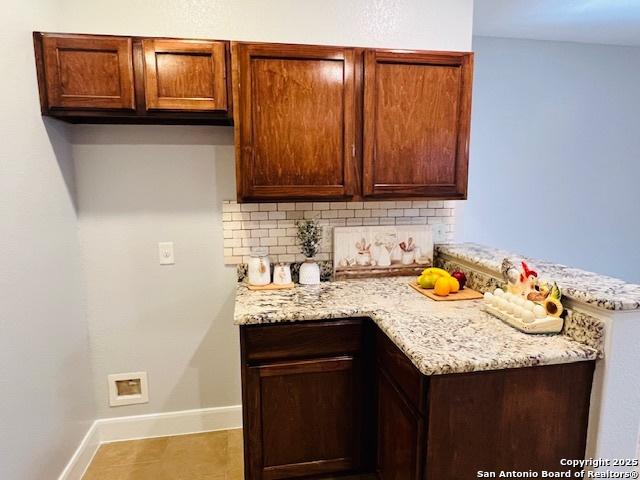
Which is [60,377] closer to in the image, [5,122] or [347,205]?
[5,122]

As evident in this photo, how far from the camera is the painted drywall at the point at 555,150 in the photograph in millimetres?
3113

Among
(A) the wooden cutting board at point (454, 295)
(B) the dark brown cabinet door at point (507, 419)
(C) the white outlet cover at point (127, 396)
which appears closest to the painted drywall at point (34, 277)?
(C) the white outlet cover at point (127, 396)

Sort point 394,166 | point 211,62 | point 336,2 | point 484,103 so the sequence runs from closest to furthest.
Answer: point 211,62, point 394,166, point 336,2, point 484,103

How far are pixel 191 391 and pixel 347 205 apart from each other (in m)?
1.37

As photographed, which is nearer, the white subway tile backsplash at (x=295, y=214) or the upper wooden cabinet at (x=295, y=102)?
the upper wooden cabinet at (x=295, y=102)

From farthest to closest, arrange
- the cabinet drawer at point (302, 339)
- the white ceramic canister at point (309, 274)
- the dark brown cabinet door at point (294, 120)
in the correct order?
the white ceramic canister at point (309, 274) → the dark brown cabinet door at point (294, 120) → the cabinet drawer at point (302, 339)

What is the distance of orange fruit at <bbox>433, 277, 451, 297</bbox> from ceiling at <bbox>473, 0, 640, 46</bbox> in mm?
1753

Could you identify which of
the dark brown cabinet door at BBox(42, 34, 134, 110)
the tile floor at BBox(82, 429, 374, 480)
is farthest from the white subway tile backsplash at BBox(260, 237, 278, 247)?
the tile floor at BBox(82, 429, 374, 480)

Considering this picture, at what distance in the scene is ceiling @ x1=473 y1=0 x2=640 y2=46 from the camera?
2.46 metres

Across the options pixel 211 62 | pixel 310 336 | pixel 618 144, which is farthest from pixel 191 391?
pixel 618 144

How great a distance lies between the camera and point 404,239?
2.23 metres

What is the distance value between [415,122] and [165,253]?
1.44m

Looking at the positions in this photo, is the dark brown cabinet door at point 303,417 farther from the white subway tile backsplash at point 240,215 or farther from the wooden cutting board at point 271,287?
the white subway tile backsplash at point 240,215

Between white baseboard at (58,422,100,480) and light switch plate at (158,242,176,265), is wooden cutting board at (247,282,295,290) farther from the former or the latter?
white baseboard at (58,422,100,480)
